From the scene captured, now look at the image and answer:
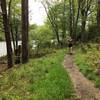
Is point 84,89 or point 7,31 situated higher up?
point 7,31

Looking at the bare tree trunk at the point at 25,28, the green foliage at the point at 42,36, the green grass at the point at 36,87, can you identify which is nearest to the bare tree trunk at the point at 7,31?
the bare tree trunk at the point at 25,28

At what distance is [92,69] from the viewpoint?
1441 cm

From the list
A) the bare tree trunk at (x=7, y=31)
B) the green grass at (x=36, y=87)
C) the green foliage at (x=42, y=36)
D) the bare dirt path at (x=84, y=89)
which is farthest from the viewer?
the green foliage at (x=42, y=36)

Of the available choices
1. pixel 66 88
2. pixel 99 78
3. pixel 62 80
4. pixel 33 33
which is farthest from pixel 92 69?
pixel 33 33

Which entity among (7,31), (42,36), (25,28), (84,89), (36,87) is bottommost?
(84,89)

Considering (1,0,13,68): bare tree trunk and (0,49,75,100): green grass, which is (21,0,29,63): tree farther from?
(0,49,75,100): green grass

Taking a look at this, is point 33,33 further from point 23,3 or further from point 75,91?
point 75,91

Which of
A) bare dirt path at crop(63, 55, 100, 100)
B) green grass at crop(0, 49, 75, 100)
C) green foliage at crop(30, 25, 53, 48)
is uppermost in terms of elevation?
green foliage at crop(30, 25, 53, 48)

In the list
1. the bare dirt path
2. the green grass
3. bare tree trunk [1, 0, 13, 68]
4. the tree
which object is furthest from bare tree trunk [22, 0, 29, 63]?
the bare dirt path

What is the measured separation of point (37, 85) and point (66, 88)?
1086 mm

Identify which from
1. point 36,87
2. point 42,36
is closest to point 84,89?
point 36,87

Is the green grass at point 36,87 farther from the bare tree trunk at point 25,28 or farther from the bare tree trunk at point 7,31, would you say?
the bare tree trunk at point 25,28

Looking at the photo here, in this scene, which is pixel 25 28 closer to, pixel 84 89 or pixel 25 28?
pixel 25 28

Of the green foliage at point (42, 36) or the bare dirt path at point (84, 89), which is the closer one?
the bare dirt path at point (84, 89)
